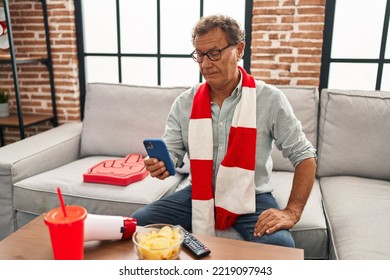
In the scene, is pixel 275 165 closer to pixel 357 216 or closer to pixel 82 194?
pixel 357 216

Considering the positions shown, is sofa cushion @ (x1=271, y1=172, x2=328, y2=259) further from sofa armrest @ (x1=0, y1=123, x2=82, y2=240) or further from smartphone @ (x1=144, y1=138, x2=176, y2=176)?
sofa armrest @ (x1=0, y1=123, x2=82, y2=240)

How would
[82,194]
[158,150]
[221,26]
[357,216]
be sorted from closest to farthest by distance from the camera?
1. [158,150]
2. [221,26]
3. [357,216]
4. [82,194]

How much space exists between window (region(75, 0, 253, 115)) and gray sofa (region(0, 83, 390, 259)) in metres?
0.47

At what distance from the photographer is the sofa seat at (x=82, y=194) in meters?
1.71

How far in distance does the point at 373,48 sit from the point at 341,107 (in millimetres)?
658

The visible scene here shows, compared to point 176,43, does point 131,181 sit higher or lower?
lower

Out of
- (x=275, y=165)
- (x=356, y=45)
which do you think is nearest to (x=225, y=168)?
(x=275, y=165)

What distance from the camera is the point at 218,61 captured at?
1423 millimetres

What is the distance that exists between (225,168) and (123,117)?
1.09 m

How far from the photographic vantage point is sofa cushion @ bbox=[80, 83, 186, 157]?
228 centimetres

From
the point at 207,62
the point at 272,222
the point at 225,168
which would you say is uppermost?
the point at 207,62
